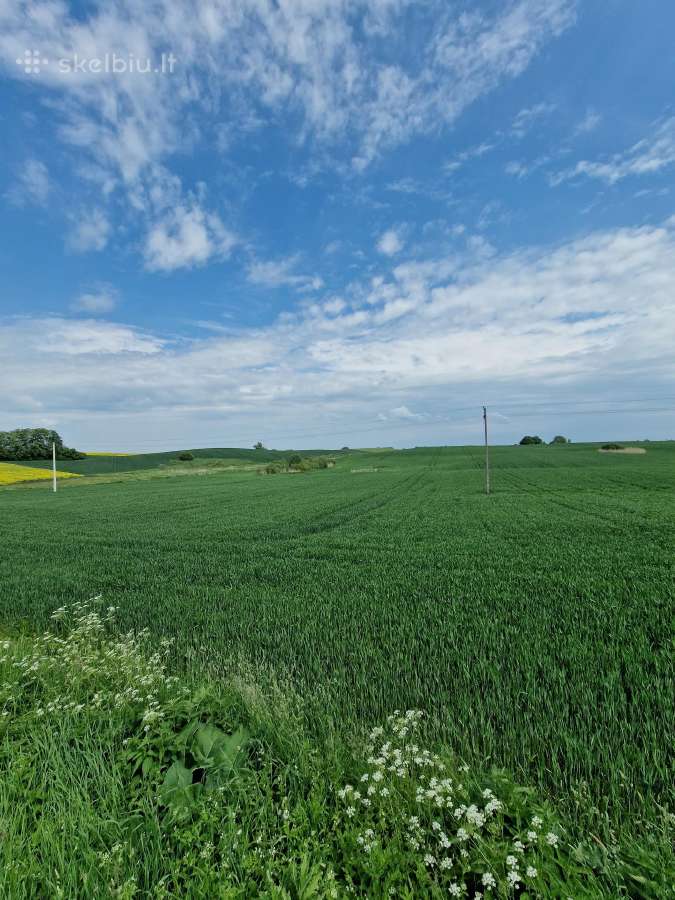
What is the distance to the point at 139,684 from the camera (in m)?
4.79

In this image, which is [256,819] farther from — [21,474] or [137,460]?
[137,460]

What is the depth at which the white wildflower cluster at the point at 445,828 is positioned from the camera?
8.28 feet

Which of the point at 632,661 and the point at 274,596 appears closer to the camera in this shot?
the point at 632,661

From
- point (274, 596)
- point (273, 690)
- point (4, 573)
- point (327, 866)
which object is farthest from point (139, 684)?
point (4, 573)

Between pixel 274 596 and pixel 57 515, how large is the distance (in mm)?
24254

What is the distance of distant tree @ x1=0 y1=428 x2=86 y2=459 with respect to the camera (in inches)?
3535

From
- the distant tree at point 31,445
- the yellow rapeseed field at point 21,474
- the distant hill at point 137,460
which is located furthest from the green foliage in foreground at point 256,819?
the distant tree at point 31,445

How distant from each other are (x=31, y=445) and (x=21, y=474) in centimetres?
3868

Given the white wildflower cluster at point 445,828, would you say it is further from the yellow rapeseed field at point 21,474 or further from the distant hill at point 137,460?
the distant hill at point 137,460

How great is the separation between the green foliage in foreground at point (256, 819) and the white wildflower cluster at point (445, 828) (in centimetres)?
1

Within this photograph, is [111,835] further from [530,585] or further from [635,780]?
[530,585]

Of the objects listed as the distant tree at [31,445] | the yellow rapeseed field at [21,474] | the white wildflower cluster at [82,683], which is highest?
the distant tree at [31,445]

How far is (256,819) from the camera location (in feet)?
9.77

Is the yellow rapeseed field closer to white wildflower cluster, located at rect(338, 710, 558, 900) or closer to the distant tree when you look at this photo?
the distant tree
